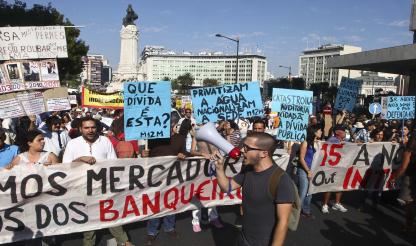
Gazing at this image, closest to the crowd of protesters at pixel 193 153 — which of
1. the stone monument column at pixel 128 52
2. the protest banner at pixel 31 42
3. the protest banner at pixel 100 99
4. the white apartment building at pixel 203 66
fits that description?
the protest banner at pixel 31 42

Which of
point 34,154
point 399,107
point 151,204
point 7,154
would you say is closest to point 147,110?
point 151,204

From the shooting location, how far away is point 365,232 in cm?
606

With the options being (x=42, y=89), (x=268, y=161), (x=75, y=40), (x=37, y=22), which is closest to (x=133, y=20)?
(x=75, y=40)

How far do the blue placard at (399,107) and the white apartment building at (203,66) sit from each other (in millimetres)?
170690

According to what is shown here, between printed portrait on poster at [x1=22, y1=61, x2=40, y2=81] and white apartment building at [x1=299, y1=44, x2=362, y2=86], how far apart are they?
14608cm

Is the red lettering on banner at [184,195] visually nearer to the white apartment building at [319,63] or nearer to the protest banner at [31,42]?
the protest banner at [31,42]

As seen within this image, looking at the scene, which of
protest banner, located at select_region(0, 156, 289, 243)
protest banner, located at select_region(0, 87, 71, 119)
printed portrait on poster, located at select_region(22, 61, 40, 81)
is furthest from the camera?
printed portrait on poster, located at select_region(22, 61, 40, 81)

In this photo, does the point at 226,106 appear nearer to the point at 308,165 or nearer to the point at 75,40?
the point at 308,165

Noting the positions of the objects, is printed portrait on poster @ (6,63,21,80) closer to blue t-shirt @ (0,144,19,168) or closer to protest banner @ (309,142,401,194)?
blue t-shirt @ (0,144,19,168)

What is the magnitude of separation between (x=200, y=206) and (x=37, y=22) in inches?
1272

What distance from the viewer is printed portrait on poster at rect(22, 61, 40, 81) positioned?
683 centimetres

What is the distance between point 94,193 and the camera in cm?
481

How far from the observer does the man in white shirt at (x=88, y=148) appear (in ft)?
15.3

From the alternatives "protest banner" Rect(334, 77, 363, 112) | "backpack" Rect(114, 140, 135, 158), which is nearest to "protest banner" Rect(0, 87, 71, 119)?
"backpack" Rect(114, 140, 135, 158)
